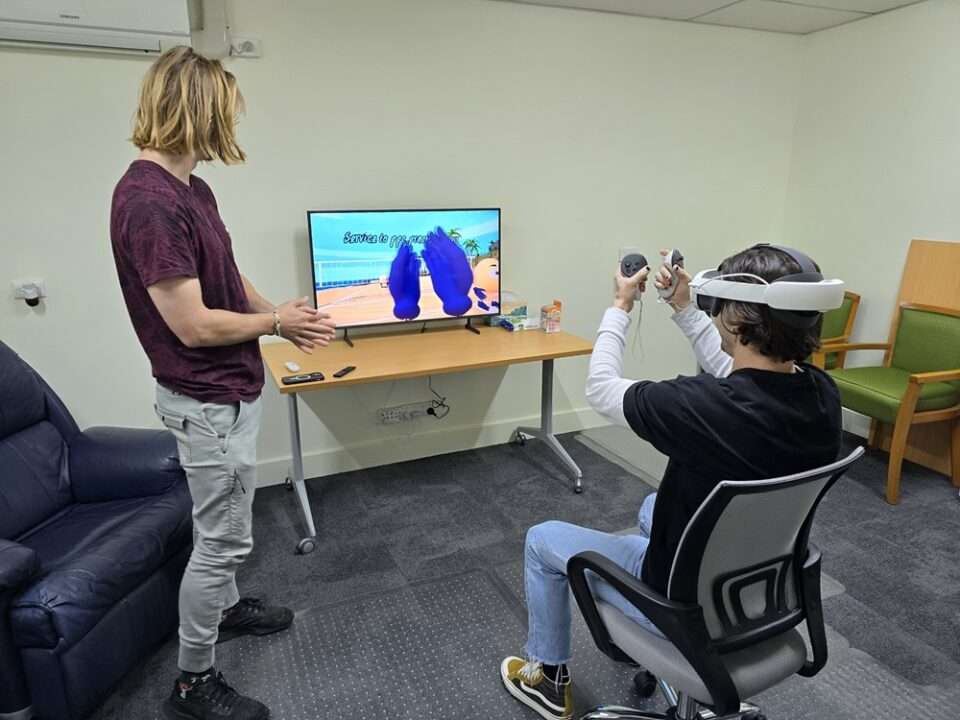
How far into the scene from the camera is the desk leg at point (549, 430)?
125 inches

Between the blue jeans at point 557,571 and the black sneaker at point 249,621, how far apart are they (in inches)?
35.5

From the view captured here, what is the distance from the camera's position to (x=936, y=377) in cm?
287

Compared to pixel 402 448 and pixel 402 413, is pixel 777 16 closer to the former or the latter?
pixel 402 413

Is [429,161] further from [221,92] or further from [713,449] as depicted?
[713,449]

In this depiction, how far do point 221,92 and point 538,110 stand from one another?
2.15 m

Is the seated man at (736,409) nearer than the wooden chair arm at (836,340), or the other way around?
the seated man at (736,409)

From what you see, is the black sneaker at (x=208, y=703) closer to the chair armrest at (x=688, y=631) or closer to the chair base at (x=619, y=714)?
the chair base at (x=619, y=714)

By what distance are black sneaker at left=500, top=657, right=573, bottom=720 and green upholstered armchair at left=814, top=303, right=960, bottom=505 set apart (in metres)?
2.13

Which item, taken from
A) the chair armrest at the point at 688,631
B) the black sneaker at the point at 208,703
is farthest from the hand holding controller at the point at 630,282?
the black sneaker at the point at 208,703

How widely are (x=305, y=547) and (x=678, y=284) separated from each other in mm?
1818

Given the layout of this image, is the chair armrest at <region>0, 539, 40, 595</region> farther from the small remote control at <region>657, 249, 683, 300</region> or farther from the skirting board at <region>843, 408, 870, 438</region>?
the skirting board at <region>843, 408, 870, 438</region>

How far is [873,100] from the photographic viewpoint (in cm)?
354

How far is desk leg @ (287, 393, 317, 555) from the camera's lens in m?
2.60

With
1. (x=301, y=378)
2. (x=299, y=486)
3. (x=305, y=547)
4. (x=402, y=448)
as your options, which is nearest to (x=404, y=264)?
(x=301, y=378)
